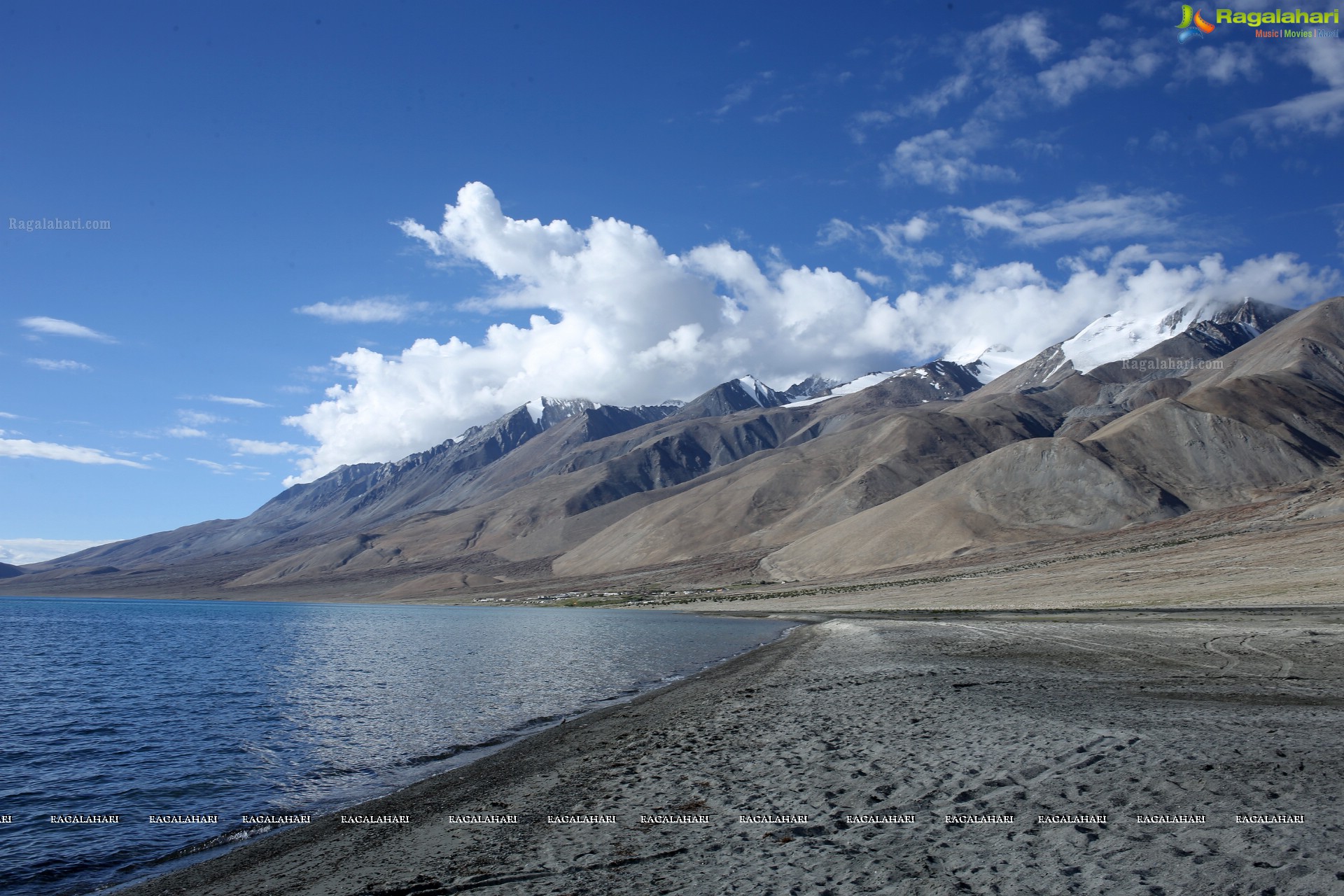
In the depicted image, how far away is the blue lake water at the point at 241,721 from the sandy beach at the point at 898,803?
278 centimetres

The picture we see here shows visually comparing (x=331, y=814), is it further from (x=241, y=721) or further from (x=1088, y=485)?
(x=1088, y=485)

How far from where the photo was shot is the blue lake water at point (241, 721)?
1596 cm

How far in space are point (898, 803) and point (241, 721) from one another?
83.5 feet

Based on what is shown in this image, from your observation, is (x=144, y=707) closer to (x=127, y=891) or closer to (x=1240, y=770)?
(x=127, y=891)

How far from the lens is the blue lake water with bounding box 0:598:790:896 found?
52.4 ft

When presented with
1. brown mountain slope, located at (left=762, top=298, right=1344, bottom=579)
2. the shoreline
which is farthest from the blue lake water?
brown mountain slope, located at (left=762, top=298, right=1344, bottom=579)

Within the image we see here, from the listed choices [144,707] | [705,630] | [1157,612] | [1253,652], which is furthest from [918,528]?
[144,707]

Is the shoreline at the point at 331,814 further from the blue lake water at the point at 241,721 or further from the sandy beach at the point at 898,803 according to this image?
the sandy beach at the point at 898,803

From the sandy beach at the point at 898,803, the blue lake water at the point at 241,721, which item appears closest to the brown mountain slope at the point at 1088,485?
the blue lake water at the point at 241,721

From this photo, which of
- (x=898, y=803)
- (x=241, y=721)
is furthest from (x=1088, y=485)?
(x=898, y=803)

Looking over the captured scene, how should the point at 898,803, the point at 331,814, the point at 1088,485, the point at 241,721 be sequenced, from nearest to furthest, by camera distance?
the point at 898,803 < the point at 331,814 < the point at 241,721 < the point at 1088,485

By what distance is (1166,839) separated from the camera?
9.24m

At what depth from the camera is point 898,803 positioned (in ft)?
39.1

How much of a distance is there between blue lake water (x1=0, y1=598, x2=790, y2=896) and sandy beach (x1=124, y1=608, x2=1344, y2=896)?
2.78 m
